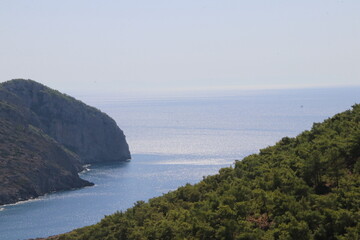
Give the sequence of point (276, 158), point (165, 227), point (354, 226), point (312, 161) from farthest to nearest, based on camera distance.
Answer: point (276, 158) < point (312, 161) < point (165, 227) < point (354, 226)

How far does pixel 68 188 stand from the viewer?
188625 millimetres

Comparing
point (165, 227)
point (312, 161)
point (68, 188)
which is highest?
point (312, 161)

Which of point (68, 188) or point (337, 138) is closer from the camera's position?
point (337, 138)

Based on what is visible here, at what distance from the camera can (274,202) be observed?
5116 centimetres

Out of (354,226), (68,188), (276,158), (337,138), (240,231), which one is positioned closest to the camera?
(354,226)

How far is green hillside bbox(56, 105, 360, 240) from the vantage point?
4550 centimetres

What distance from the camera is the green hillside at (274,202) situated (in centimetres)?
4550

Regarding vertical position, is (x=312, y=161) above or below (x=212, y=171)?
above

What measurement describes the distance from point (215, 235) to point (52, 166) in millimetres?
150475

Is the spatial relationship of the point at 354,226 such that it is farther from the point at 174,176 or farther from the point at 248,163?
the point at 174,176

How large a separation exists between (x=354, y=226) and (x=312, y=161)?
13.9m

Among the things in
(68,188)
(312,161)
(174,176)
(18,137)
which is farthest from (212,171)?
(312,161)

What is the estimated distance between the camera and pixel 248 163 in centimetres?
7525

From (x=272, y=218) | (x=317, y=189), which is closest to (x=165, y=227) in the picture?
(x=272, y=218)
